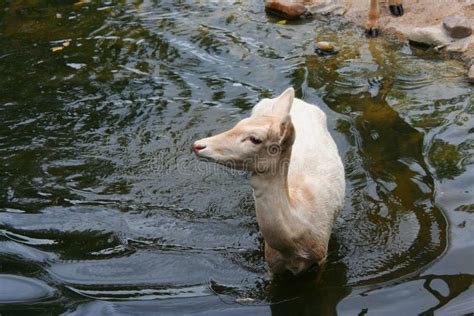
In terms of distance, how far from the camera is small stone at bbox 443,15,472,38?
9.59 meters

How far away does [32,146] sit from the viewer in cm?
790

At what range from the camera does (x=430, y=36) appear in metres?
9.72

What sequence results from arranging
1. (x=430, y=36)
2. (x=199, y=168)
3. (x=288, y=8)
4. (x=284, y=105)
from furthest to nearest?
(x=288, y=8), (x=430, y=36), (x=199, y=168), (x=284, y=105)

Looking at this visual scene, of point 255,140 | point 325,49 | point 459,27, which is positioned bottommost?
point 325,49

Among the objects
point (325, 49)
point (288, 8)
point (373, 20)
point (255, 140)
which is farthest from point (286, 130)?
point (288, 8)

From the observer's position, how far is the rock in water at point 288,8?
437 inches

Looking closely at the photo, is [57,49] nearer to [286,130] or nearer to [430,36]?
[430,36]

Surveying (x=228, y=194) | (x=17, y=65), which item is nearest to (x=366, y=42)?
(x=228, y=194)

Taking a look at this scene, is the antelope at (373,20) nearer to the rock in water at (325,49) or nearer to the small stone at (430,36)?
the small stone at (430,36)

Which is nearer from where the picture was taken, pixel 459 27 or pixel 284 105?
pixel 284 105

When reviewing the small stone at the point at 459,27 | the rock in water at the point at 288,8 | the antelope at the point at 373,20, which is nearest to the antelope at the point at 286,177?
the small stone at the point at 459,27

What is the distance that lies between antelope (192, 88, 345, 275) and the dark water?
20.0 inches

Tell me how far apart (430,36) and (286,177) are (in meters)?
5.68

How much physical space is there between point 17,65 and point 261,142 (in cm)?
619
